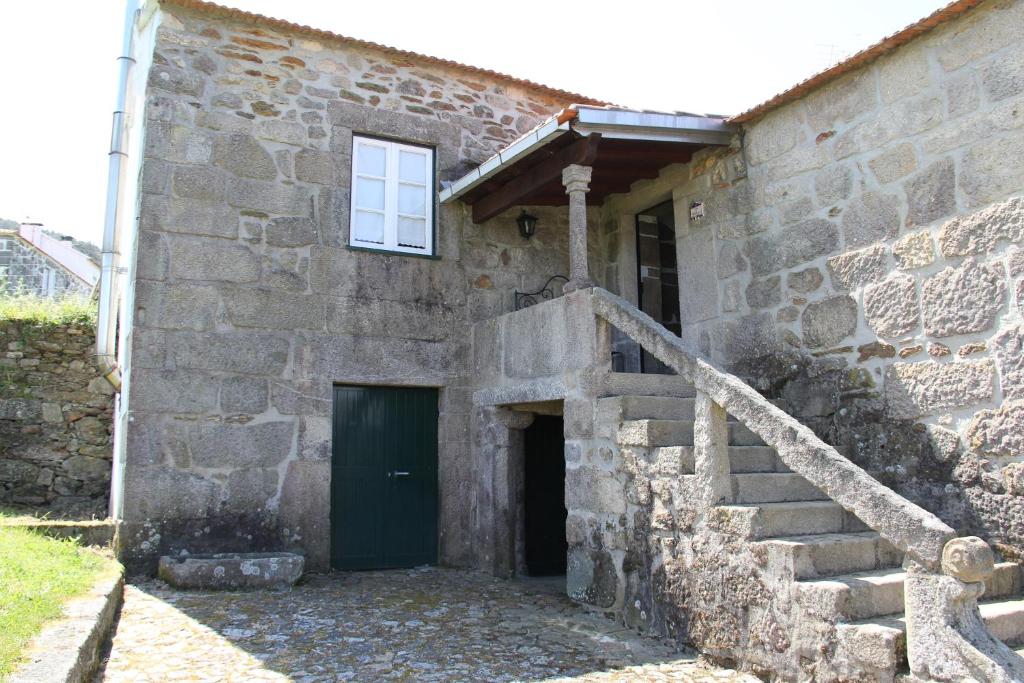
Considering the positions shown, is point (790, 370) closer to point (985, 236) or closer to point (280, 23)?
point (985, 236)

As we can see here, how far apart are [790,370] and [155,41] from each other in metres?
5.48

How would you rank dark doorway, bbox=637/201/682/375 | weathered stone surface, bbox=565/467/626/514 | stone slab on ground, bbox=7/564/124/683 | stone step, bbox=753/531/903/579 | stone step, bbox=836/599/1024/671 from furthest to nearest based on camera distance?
dark doorway, bbox=637/201/682/375
weathered stone surface, bbox=565/467/626/514
stone step, bbox=753/531/903/579
stone step, bbox=836/599/1024/671
stone slab on ground, bbox=7/564/124/683

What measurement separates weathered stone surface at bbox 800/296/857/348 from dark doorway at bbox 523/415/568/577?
2725mm

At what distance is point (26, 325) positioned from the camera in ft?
28.0

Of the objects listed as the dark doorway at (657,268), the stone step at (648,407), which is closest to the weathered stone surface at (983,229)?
the stone step at (648,407)

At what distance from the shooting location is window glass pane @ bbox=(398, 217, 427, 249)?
7.21 metres

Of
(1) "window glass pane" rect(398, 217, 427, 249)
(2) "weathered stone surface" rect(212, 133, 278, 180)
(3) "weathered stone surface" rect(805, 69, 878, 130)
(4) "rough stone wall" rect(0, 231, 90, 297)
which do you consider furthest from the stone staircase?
(4) "rough stone wall" rect(0, 231, 90, 297)

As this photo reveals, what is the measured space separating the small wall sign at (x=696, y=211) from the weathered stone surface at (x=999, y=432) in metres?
2.68

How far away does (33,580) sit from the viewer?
4.37 meters

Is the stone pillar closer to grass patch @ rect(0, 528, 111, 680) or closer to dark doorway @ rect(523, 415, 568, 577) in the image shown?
dark doorway @ rect(523, 415, 568, 577)

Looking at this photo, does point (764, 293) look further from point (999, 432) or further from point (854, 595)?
point (854, 595)

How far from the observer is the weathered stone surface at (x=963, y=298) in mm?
4336

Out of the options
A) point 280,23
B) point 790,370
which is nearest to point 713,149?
point 790,370

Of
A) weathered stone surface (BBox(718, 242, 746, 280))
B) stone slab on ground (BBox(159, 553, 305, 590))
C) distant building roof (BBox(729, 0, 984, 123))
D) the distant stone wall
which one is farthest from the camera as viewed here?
the distant stone wall
